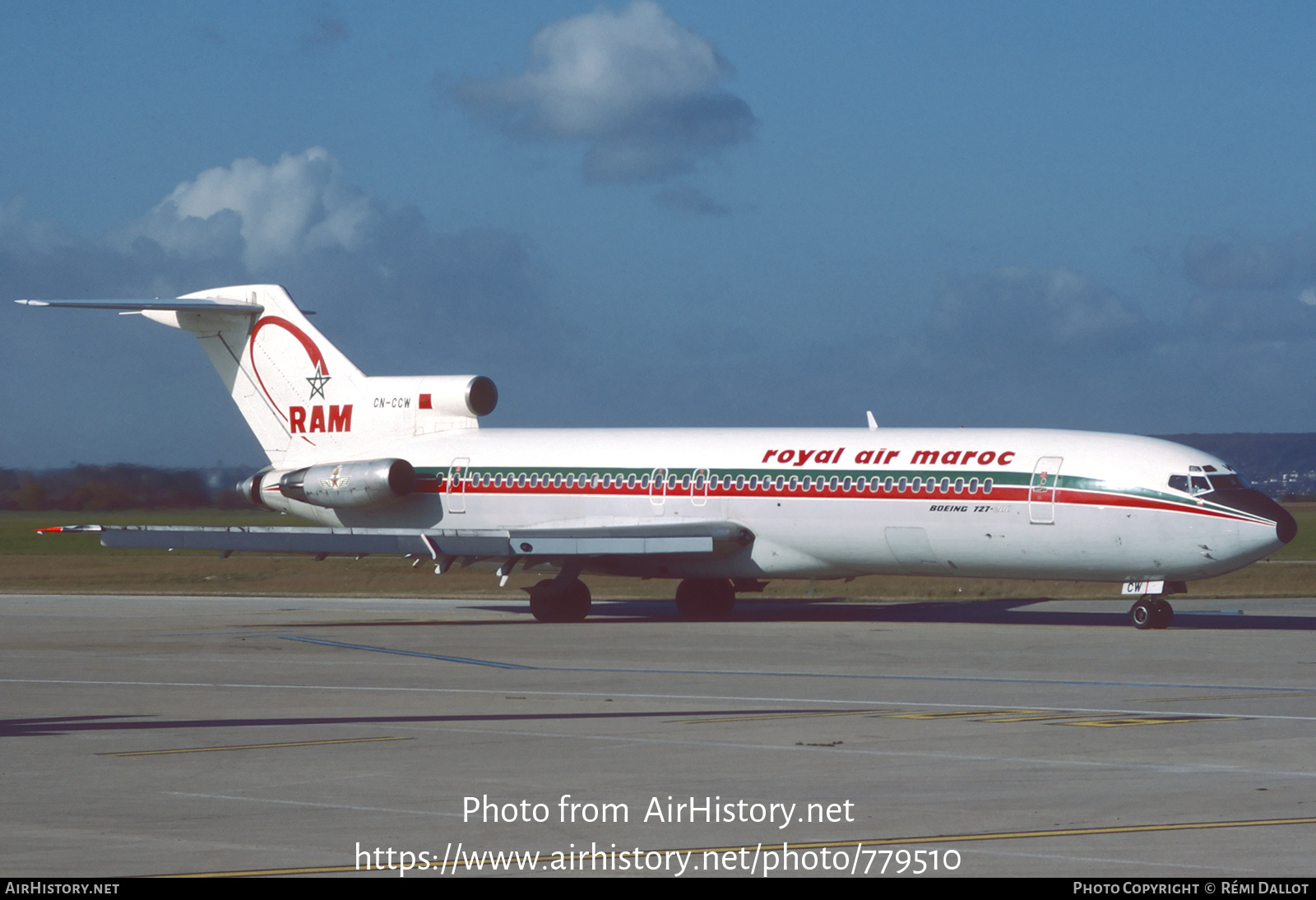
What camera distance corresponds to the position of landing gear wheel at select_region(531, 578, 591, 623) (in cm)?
3581

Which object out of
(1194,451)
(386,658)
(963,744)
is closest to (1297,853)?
(963,744)

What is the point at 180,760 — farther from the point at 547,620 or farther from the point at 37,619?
the point at 37,619

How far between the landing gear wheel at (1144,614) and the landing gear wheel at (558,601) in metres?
11.3

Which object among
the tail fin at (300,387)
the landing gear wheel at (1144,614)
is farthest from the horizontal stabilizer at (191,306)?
the landing gear wheel at (1144,614)

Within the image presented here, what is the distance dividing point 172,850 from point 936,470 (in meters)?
23.5

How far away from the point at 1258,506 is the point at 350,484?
2005 cm

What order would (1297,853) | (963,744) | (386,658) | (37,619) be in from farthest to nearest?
(37,619), (386,658), (963,744), (1297,853)

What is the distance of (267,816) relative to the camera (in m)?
11.9

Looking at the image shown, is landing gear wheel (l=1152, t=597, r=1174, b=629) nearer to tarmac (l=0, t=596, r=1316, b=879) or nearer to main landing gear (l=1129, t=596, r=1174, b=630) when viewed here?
main landing gear (l=1129, t=596, r=1174, b=630)

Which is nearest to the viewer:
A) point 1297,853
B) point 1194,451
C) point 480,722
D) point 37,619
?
point 1297,853

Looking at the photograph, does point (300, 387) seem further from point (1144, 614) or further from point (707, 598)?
point (1144, 614)

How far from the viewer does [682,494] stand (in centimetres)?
3591

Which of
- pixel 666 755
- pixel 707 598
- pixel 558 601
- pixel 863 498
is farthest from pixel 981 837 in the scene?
pixel 707 598

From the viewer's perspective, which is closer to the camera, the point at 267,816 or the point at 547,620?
the point at 267,816
